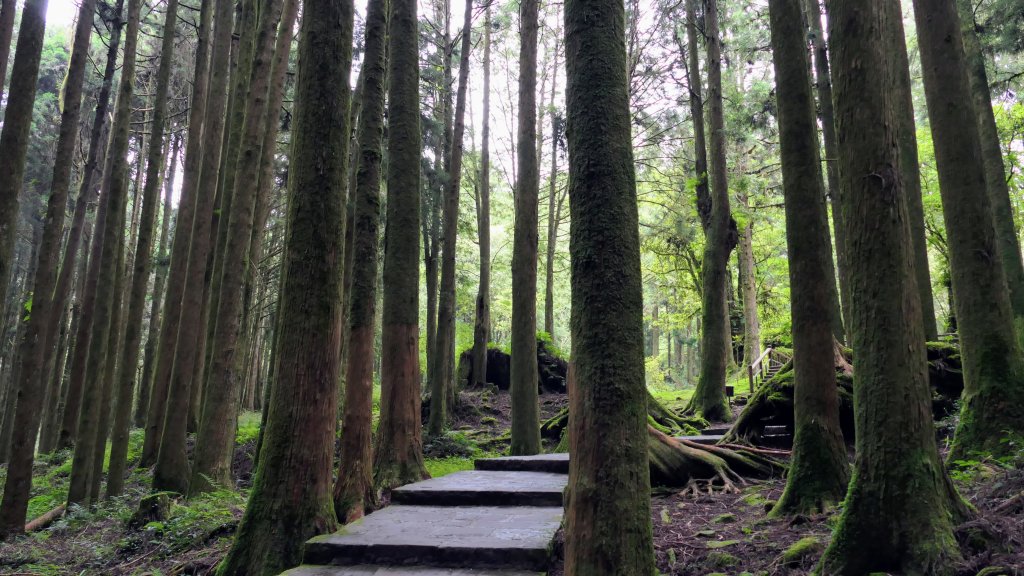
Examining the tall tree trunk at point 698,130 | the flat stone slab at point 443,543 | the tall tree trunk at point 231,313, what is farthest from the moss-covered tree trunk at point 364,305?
the tall tree trunk at point 698,130

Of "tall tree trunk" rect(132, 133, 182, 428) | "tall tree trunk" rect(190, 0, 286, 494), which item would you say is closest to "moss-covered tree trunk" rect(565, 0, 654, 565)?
"tall tree trunk" rect(190, 0, 286, 494)

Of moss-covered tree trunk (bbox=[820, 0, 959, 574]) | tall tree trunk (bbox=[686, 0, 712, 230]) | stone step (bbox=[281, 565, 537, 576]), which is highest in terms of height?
tall tree trunk (bbox=[686, 0, 712, 230])

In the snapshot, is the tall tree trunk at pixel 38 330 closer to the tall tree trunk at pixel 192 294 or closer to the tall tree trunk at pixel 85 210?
the tall tree trunk at pixel 85 210

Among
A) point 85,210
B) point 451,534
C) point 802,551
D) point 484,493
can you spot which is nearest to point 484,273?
point 85,210

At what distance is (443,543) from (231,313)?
5.93 meters

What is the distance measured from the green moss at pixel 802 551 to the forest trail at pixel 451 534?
1759 mm

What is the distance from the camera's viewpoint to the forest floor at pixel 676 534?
4059mm

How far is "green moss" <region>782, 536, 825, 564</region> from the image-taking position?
419cm

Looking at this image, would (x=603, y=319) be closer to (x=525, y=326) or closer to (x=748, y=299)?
(x=525, y=326)

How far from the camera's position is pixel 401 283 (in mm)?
7809

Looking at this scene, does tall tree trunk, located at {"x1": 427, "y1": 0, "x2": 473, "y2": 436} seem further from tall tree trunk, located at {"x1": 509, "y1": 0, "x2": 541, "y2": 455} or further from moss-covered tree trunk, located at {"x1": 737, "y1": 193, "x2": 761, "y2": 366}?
moss-covered tree trunk, located at {"x1": 737, "y1": 193, "x2": 761, "y2": 366}

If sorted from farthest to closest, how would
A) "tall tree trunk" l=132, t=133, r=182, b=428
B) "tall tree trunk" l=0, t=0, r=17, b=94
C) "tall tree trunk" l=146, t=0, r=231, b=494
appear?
"tall tree trunk" l=132, t=133, r=182, b=428 < "tall tree trunk" l=146, t=0, r=231, b=494 < "tall tree trunk" l=0, t=0, r=17, b=94

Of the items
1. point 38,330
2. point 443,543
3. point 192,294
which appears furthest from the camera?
point 192,294

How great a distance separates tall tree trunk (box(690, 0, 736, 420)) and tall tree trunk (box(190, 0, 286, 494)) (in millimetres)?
9143
